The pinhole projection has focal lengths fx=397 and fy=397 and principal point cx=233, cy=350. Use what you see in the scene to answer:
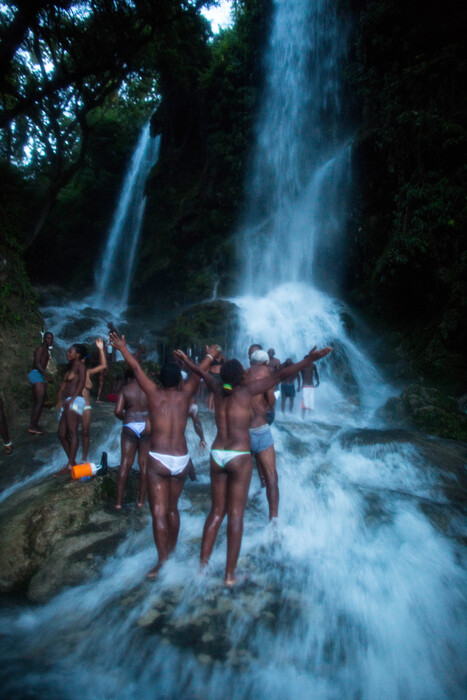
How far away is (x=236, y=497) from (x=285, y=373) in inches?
47.7

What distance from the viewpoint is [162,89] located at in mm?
24188

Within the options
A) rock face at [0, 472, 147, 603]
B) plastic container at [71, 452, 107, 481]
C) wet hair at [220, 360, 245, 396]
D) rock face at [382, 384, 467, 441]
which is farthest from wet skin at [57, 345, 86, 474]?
rock face at [382, 384, 467, 441]

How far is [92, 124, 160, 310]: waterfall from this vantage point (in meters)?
25.4

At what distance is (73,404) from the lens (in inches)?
231

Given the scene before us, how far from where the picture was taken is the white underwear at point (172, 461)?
11.8 feet

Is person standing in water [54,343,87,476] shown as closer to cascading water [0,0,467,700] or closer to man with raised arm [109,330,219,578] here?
cascading water [0,0,467,700]

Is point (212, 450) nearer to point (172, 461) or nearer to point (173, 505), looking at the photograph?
point (172, 461)

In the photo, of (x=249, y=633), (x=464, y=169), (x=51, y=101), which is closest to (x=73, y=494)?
(x=249, y=633)

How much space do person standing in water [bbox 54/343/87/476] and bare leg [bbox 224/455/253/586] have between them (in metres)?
3.23

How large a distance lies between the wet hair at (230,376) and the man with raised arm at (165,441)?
0.31 meters

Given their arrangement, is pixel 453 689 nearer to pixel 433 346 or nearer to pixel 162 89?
pixel 433 346

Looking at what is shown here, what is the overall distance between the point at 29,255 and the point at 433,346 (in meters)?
24.7

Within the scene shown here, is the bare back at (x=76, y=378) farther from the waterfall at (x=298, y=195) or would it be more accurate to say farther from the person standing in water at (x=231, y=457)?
the waterfall at (x=298, y=195)

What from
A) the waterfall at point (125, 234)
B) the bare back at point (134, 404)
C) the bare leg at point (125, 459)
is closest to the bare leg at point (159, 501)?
the bare leg at point (125, 459)
